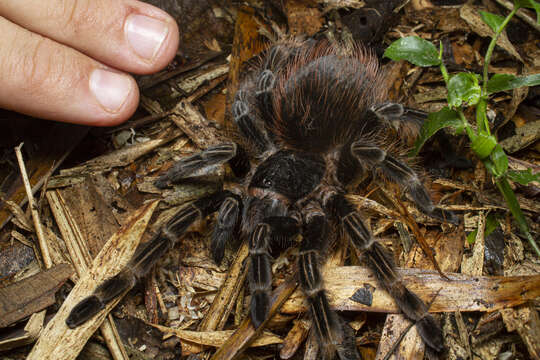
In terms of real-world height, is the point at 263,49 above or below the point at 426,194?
above

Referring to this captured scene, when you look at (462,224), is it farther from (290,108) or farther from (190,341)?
(190,341)

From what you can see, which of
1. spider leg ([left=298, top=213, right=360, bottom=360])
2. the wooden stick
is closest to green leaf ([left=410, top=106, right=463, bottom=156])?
spider leg ([left=298, top=213, right=360, bottom=360])

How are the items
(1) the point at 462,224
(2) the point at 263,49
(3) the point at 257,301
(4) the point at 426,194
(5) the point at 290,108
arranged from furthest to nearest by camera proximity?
(2) the point at 263,49, (5) the point at 290,108, (1) the point at 462,224, (4) the point at 426,194, (3) the point at 257,301

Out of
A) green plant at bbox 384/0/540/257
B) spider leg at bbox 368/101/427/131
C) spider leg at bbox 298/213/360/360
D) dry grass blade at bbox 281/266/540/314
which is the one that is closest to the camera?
spider leg at bbox 298/213/360/360

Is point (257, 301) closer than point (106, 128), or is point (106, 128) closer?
point (257, 301)

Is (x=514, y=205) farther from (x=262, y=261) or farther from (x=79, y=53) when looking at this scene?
(x=79, y=53)

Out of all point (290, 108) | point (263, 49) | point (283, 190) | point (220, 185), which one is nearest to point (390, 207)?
point (283, 190)

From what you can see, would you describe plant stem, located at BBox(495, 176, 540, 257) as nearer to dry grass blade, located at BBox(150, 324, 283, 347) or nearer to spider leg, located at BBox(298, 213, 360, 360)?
spider leg, located at BBox(298, 213, 360, 360)
